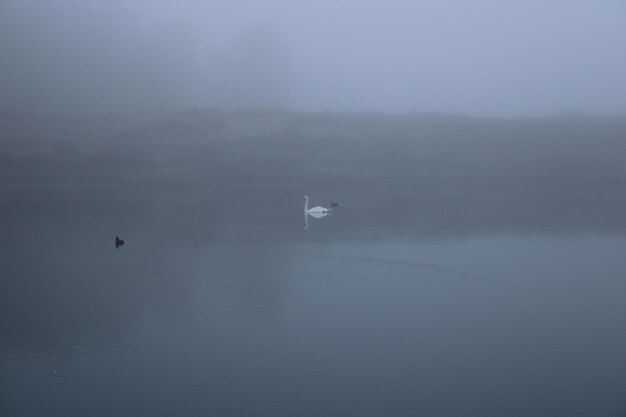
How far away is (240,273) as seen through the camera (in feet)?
35.8

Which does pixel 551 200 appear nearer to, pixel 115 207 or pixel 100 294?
pixel 115 207

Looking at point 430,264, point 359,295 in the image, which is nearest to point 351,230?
point 430,264

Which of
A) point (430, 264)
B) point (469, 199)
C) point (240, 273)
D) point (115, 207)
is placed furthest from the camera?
point (469, 199)

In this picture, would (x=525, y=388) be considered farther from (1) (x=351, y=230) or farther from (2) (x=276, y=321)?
(1) (x=351, y=230)

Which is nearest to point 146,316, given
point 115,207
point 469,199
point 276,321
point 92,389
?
point 276,321

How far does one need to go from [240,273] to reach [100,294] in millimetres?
2146

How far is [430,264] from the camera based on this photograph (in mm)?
11625

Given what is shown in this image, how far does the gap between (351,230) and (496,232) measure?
120 inches

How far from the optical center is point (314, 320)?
8172mm

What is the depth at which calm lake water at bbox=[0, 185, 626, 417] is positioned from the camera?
578 centimetres

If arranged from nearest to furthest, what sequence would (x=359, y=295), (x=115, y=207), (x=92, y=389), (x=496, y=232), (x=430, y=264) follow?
1. (x=92, y=389)
2. (x=359, y=295)
3. (x=430, y=264)
4. (x=496, y=232)
5. (x=115, y=207)

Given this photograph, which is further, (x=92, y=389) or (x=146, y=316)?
(x=146, y=316)

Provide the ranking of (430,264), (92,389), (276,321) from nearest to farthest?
(92,389) → (276,321) → (430,264)

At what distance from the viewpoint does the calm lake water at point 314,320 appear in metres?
5.78
